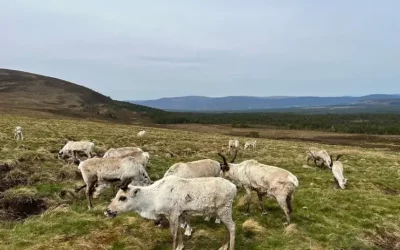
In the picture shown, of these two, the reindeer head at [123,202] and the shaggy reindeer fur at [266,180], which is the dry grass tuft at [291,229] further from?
the reindeer head at [123,202]

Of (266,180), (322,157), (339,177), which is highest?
(266,180)

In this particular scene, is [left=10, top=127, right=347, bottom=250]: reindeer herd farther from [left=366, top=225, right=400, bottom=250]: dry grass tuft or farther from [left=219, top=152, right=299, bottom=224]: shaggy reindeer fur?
[left=366, top=225, right=400, bottom=250]: dry grass tuft

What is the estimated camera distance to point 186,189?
37.7 feet

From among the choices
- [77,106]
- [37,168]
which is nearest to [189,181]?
[37,168]

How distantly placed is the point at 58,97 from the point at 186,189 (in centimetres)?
14285

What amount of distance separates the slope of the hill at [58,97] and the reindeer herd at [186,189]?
9991cm

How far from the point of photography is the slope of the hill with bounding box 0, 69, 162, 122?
11959 centimetres

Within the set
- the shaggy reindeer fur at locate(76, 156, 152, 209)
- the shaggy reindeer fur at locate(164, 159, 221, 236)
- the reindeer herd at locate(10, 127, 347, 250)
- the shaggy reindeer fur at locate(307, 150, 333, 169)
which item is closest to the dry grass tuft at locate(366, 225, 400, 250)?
the reindeer herd at locate(10, 127, 347, 250)

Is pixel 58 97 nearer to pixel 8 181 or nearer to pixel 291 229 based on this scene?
pixel 8 181

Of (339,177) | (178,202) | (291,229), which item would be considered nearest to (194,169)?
(178,202)

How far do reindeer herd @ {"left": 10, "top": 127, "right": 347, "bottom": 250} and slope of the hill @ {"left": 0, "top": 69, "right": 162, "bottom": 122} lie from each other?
9991 cm

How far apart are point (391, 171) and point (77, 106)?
380 ft

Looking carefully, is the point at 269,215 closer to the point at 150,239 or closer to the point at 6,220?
the point at 150,239

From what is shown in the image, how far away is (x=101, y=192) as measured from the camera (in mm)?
16859
